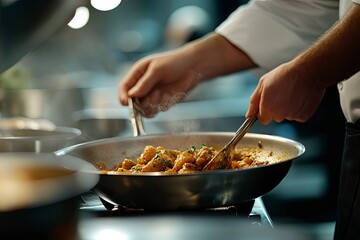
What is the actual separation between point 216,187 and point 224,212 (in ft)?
0.28

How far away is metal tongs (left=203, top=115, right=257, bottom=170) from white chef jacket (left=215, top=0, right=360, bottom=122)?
2.05 feet

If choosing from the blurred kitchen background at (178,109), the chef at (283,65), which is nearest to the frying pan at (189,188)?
the chef at (283,65)

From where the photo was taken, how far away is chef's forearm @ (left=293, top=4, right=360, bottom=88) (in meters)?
1.46

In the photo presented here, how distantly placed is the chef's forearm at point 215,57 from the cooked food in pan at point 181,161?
1.83 ft

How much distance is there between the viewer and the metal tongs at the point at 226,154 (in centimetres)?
138

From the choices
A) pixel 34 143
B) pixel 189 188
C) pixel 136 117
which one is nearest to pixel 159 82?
pixel 136 117

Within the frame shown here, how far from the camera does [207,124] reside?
368cm

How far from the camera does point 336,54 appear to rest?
58.3 inches

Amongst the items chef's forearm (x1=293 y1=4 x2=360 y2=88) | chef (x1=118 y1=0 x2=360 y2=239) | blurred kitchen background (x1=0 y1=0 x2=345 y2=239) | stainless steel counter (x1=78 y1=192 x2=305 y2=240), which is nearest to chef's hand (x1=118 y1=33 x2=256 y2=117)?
chef (x1=118 y1=0 x2=360 y2=239)

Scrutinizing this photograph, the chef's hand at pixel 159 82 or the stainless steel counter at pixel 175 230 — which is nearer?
the stainless steel counter at pixel 175 230

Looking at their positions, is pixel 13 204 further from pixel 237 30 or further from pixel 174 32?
pixel 174 32

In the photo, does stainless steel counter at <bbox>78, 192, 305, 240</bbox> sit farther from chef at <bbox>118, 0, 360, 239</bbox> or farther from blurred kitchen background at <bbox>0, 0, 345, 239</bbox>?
blurred kitchen background at <bbox>0, 0, 345, 239</bbox>

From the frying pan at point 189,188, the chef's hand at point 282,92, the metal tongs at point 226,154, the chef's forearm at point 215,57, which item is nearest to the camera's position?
the frying pan at point 189,188

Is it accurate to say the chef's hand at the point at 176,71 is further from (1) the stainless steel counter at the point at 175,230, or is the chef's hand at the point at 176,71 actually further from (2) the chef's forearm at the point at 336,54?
(1) the stainless steel counter at the point at 175,230
